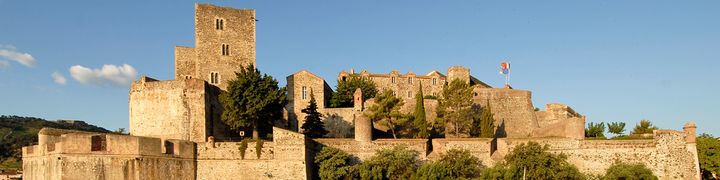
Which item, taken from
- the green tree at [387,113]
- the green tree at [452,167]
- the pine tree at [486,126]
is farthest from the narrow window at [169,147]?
the pine tree at [486,126]

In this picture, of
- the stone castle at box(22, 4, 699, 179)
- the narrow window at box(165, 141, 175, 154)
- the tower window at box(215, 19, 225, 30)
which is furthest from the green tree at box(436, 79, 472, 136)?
the narrow window at box(165, 141, 175, 154)

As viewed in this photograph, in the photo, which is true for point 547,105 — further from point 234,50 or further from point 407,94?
point 234,50

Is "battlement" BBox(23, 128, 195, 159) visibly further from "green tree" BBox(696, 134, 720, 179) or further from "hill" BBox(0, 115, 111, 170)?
"hill" BBox(0, 115, 111, 170)

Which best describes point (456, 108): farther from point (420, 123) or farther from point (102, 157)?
point (102, 157)

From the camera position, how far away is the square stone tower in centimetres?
4516

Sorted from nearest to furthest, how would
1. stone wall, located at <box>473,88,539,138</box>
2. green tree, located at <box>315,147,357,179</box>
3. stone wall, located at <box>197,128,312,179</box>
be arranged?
green tree, located at <box>315,147,357,179</box>, stone wall, located at <box>197,128,312,179</box>, stone wall, located at <box>473,88,539,138</box>

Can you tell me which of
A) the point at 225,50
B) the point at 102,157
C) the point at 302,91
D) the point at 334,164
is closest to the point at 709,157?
the point at 334,164

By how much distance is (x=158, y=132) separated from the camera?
Answer: 1612 inches

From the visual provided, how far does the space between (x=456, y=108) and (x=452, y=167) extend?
1005 centimetres

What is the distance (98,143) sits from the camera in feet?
119

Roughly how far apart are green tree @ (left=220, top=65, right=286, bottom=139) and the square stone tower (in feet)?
10.3

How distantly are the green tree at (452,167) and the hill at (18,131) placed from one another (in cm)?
5520

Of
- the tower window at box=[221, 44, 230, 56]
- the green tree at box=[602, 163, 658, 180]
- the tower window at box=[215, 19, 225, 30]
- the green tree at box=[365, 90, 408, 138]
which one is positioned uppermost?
the tower window at box=[215, 19, 225, 30]

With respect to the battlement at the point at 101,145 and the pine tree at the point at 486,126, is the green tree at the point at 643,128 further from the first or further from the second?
the battlement at the point at 101,145
